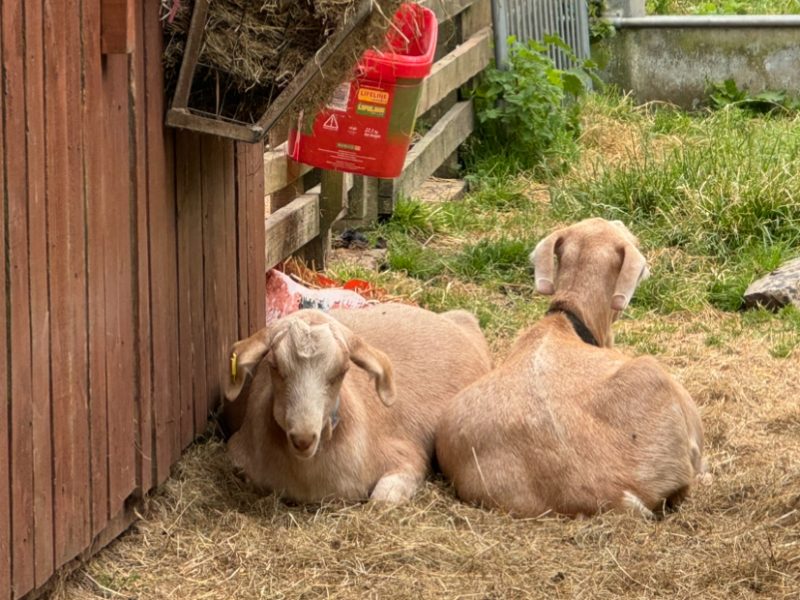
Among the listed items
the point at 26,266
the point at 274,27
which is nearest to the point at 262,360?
the point at 274,27

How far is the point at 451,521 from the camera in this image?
620 cm

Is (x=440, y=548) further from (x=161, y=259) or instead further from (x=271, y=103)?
(x=271, y=103)

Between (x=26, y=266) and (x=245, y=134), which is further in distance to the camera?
(x=245, y=134)

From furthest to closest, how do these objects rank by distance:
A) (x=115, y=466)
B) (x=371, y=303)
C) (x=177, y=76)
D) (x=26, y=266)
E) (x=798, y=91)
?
(x=798, y=91) < (x=371, y=303) < (x=177, y=76) < (x=115, y=466) < (x=26, y=266)

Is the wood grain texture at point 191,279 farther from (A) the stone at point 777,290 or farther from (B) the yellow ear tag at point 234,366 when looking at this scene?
(A) the stone at point 777,290

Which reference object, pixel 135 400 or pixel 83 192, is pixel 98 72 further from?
pixel 135 400

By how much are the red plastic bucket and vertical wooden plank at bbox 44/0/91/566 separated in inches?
A: 134

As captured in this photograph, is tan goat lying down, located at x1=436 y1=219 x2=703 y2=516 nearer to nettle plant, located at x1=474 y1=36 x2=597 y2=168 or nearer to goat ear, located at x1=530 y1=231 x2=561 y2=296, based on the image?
goat ear, located at x1=530 y1=231 x2=561 y2=296

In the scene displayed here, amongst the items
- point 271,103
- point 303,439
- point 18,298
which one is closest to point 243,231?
point 271,103

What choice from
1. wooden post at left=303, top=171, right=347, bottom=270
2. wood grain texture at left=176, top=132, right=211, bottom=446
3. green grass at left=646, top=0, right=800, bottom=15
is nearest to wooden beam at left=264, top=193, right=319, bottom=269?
wooden post at left=303, top=171, right=347, bottom=270

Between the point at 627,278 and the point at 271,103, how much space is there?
1866 millimetres

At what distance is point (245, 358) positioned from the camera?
20.3 ft

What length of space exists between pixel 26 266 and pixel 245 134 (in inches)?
56.3

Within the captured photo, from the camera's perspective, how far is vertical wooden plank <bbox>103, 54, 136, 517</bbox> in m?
5.39
